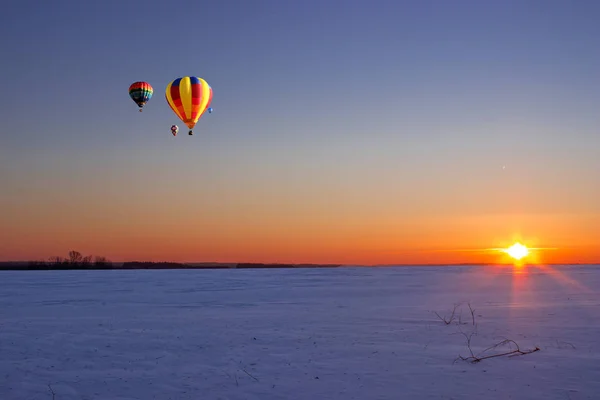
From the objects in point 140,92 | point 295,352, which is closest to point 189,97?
point 140,92

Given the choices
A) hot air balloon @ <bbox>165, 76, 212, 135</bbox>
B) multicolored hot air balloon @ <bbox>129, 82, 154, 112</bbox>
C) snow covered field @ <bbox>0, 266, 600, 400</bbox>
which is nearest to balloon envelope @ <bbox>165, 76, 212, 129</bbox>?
hot air balloon @ <bbox>165, 76, 212, 135</bbox>

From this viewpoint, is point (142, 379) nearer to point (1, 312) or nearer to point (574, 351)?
point (574, 351)

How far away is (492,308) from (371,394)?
1109cm

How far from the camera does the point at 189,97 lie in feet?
99.7

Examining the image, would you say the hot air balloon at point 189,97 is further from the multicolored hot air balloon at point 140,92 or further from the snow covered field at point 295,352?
the snow covered field at point 295,352

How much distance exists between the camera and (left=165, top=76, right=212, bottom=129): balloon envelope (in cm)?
3034

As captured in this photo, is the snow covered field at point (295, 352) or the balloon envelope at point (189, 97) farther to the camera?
the balloon envelope at point (189, 97)

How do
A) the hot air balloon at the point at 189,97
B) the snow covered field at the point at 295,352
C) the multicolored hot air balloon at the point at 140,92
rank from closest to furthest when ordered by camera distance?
the snow covered field at the point at 295,352 → the hot air balloon at the point at 189,97 → the multicolored hot air balloon at the point at 140,92

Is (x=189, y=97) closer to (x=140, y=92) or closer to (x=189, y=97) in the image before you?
(x=189, y=97)

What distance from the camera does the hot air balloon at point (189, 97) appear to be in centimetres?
3034

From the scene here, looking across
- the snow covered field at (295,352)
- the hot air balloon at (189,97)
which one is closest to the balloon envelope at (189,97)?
the hot air balloon at (189,97)

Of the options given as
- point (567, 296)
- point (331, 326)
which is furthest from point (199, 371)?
point (567, 296)

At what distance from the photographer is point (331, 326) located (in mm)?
14617

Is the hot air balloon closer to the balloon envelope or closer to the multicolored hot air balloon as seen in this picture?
the balloon envelope
